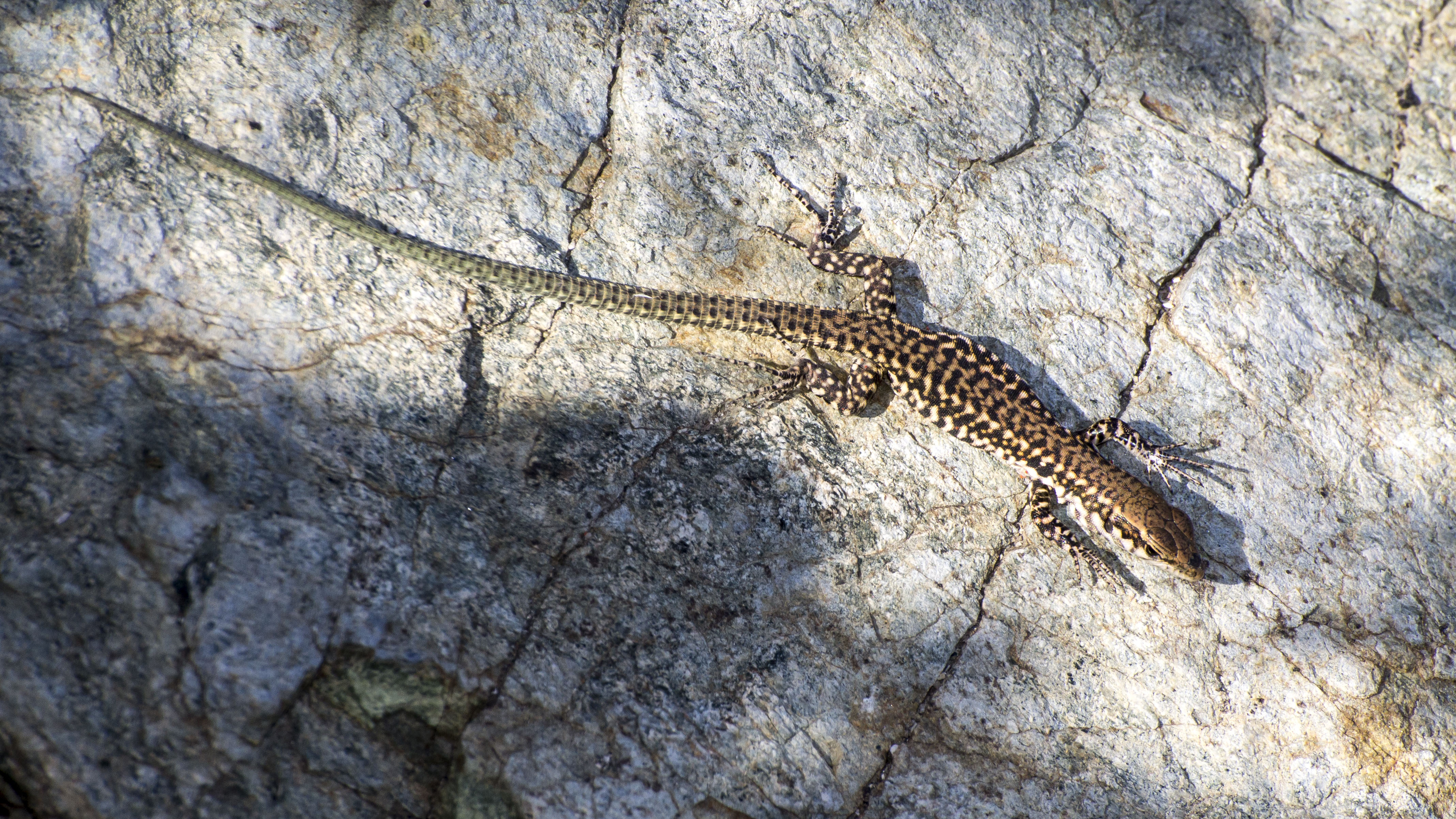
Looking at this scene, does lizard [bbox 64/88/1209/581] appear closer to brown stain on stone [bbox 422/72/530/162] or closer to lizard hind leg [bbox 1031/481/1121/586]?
lizard hind leg [bbox 1031/481/1121/586]

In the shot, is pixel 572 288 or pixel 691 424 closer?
pixel 691 424

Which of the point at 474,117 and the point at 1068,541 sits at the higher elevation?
the point at 474,117

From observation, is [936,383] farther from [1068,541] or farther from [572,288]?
[572,288]

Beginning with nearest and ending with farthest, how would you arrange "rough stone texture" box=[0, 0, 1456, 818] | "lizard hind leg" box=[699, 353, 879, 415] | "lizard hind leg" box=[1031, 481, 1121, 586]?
"rough stone texture" box=[0, 0, 1456, 818]
"lizard hind leg" box=[1031, 481, 1121, 586]
"lizard hind leg" box=[699, 353, 879, 415]

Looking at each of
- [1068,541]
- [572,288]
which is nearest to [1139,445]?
[1068,541]

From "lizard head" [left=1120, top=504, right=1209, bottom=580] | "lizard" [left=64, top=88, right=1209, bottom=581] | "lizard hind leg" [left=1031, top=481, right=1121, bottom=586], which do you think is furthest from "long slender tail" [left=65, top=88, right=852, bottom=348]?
"lizard head" [left=1120, top=504, right=1209, bottom=580]

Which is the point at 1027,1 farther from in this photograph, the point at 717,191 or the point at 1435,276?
the point at 1435,276
